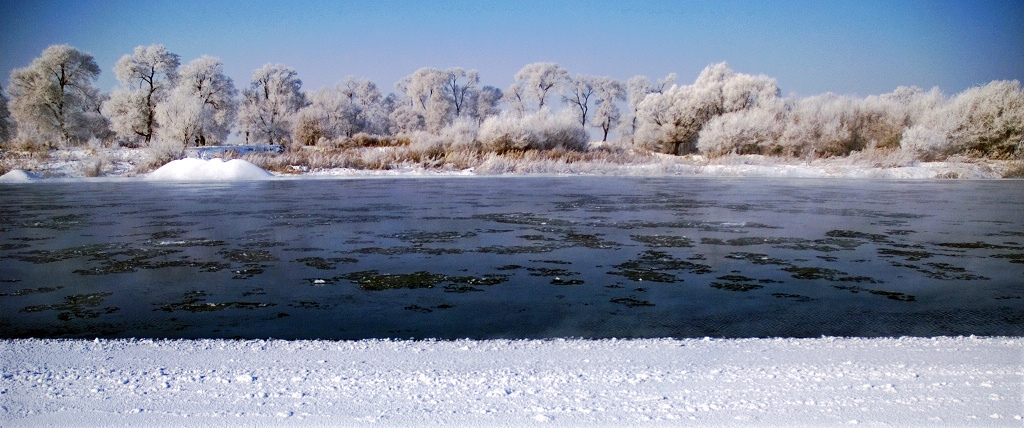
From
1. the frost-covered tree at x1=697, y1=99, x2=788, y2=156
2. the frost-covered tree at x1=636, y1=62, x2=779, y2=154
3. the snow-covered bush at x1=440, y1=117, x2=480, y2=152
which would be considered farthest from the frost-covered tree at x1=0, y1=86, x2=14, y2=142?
the frost-covered tree at x1=697, y1=99, x2=788, y2=156

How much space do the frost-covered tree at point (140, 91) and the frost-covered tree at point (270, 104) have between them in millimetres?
4769

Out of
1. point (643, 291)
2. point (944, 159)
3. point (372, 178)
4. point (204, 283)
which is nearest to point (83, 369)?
point (204, 283)

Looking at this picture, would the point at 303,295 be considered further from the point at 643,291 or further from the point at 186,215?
the point at 186,215

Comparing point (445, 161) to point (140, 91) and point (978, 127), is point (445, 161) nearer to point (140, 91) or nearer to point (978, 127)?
point (978, 127)

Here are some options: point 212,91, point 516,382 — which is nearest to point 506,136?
point 212,91

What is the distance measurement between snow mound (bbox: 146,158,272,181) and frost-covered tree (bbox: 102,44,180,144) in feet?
55.5

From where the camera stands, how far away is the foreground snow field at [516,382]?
6.22 ft

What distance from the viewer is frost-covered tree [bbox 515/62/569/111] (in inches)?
1374

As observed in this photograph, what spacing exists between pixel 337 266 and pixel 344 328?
1589 mm

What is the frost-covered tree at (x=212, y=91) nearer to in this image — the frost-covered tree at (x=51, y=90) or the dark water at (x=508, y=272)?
the frost-covered tree at (x=51, y=90)

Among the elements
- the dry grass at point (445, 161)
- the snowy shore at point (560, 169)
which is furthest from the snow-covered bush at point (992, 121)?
the dry grass at point (445, 161)

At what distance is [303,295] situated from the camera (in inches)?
144

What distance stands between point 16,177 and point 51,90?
33.6ft

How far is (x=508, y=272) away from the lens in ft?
14.1
